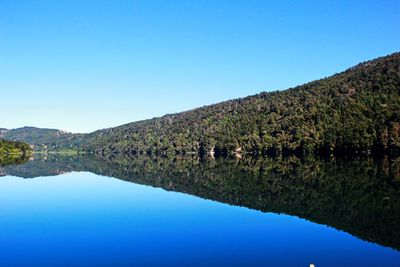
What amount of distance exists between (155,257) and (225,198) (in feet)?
101

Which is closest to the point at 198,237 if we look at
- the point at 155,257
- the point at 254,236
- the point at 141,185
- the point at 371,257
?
the point at 254,236

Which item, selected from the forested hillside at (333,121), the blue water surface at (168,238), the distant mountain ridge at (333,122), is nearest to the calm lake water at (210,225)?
the blue water surface at (168,238)

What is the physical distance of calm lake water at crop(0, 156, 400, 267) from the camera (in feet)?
90.8

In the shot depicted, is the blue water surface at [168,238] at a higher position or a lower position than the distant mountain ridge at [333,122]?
lower

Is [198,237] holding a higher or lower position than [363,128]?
lower

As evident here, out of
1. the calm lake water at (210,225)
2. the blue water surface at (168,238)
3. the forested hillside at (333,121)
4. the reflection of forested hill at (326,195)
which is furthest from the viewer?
the forested hillside at (333,121)

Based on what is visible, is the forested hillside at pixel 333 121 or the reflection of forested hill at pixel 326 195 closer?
the reflection of forested hill at pixel 326 195

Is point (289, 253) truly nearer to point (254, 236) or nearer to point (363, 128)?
point (254, 236)

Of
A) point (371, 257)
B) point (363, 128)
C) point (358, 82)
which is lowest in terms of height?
point (371, 257)

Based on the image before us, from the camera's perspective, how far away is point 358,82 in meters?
172

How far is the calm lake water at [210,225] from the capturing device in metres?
27.7

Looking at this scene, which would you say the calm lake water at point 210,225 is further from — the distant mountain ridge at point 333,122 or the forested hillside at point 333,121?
the distant mountain ridge at point 333,122

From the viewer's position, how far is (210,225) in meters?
39.4

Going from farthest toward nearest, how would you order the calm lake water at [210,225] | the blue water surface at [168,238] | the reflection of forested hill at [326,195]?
1. the reflection of forested hill at [326,195]
2. the calm lake water at [210,225]
3. the blue water surface at [168,238]
